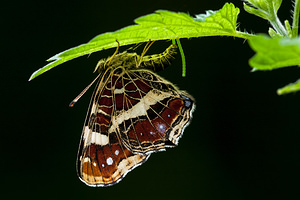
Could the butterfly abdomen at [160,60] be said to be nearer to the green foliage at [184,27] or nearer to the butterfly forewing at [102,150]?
the butterfly forewing at [102,150]

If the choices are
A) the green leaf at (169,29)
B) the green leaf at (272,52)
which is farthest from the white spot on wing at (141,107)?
the green leaf at (272,52)

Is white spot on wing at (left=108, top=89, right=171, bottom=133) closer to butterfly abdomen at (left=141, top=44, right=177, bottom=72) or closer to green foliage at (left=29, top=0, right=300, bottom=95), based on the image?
butterfly abdomen at (left=141, top=44, right=177, bottom=72)

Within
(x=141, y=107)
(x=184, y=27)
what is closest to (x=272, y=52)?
(x=184, y=27)

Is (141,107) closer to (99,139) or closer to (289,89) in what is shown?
(99,139)

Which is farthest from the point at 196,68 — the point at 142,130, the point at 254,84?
the point at 142,130

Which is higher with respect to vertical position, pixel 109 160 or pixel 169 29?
pixel 169 29

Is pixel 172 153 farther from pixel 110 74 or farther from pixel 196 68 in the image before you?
pixel 110 74
